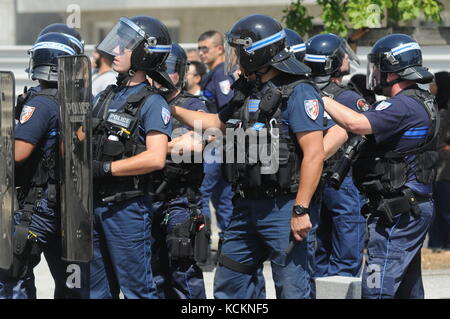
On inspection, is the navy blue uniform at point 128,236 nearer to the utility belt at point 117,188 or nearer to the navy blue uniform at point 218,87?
the utility belt at point 117,188

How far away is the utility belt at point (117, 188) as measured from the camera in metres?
5.26

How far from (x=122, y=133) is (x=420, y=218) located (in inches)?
71.8

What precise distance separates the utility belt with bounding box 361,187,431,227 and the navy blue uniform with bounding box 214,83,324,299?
0.52 meters

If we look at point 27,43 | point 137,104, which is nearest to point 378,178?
point 137,104

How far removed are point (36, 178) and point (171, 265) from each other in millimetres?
1167

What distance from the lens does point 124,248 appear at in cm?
527

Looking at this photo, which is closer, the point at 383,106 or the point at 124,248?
the point at 124,248

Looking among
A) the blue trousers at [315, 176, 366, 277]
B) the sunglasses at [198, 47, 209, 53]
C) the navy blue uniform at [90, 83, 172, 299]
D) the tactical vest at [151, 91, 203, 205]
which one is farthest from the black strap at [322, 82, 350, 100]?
the sunglasses at [198, 47, 209, 53]

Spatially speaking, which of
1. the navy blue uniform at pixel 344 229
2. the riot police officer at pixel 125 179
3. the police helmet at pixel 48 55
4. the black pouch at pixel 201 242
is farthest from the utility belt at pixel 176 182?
the navy blue uniform at pixel 344 229

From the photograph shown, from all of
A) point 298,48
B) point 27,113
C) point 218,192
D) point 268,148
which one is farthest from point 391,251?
point 218,192

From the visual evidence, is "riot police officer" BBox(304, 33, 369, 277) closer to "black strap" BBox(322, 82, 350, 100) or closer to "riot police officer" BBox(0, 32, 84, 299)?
"black strap" BBox(322, 82, 350, 100)

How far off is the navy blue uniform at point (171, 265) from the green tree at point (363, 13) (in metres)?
3.24

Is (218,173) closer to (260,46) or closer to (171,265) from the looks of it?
(171,265)

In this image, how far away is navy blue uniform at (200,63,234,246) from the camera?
8.79 meters
